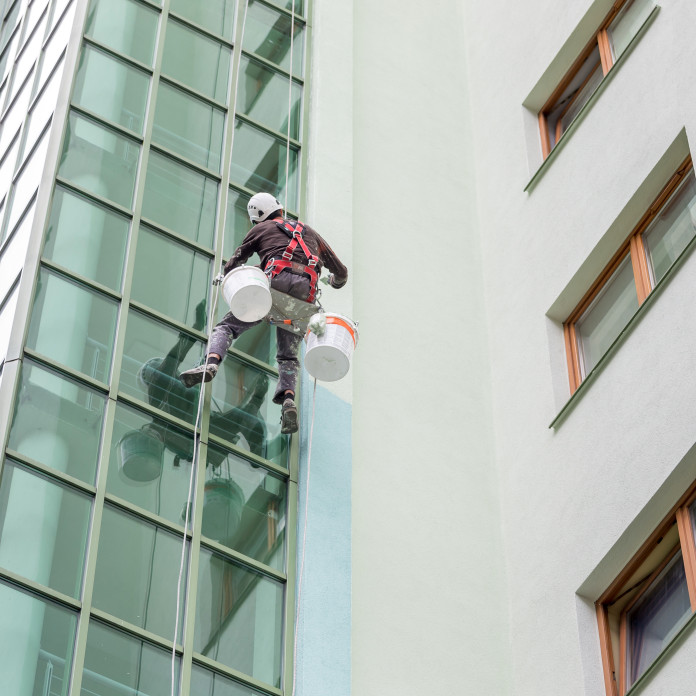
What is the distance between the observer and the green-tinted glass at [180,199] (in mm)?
13547

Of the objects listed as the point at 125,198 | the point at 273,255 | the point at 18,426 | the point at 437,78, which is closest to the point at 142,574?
the point at 18,426

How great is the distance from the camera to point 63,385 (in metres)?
11.7

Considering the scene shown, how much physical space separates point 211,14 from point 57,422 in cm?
636

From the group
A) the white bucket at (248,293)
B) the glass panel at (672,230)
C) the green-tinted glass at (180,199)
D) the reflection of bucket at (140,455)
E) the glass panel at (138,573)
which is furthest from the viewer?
the green-tinted glass at (180,199)

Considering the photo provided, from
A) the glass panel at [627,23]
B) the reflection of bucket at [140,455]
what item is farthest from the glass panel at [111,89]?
the glass panel at [627,23]

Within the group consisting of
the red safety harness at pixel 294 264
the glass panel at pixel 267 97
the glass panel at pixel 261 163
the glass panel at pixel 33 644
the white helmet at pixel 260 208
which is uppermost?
the glass panel at pixel 267 97

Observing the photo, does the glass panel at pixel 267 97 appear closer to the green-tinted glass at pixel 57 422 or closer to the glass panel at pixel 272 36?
the glass panel at pixel 272 36

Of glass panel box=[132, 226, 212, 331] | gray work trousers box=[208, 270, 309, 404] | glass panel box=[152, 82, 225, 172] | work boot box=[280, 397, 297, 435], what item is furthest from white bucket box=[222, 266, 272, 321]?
glass panel box=[152, 82, 225, 172]

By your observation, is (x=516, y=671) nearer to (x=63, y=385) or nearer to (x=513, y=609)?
(x=513, y=609)

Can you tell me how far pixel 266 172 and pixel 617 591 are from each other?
5766 mm

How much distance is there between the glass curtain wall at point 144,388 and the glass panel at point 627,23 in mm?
3527

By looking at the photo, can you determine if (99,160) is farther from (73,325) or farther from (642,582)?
(642,582)

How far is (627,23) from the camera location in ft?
49.6

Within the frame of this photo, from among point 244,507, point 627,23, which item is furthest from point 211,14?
point 244,507
